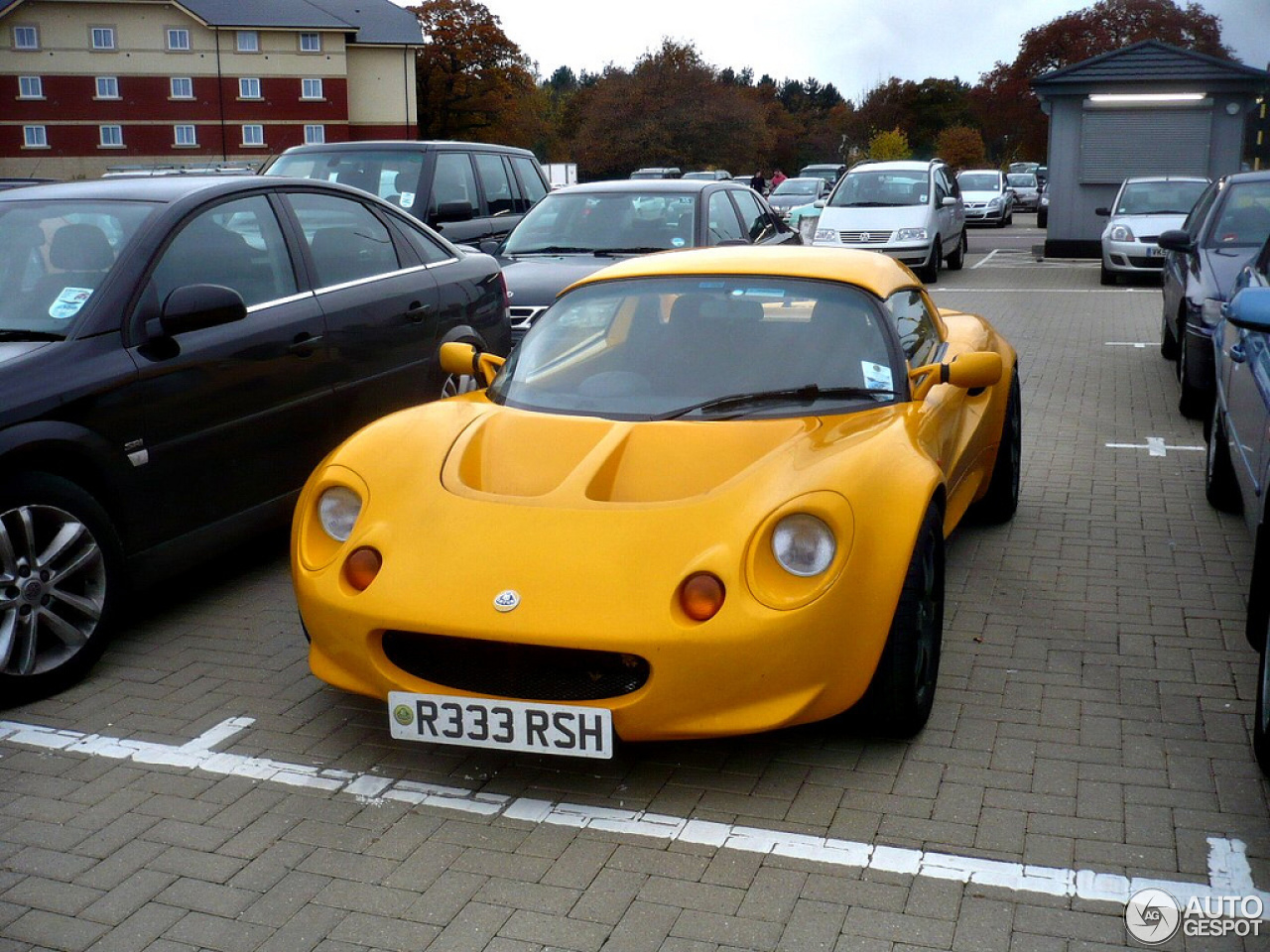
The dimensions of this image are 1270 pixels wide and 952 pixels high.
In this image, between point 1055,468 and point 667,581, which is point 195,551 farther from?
point 1055,468

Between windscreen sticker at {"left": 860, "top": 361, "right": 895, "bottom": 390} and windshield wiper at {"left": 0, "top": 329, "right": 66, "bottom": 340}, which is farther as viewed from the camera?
windshield wiper at {"left": 0, "top": 329, "right": 66, "bottom": 340}

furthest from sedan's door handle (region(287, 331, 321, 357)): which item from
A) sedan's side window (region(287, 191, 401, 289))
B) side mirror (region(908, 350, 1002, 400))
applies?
side mirror (region(908, 350, 1002, 400))

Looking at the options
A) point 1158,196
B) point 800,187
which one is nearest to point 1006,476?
point 1158,196

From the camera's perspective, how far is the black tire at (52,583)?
4.42 m

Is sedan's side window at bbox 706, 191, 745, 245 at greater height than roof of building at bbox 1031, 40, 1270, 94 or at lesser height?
lesser

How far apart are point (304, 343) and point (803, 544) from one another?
305cm

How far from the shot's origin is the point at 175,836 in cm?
363

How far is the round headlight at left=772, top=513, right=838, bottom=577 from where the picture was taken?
3.72 m

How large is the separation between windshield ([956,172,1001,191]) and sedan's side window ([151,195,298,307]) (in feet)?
110

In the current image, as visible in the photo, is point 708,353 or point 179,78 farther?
point 179,78

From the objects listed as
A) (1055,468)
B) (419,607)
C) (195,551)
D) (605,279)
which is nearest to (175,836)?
(419,607)

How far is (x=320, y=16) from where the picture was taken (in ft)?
239

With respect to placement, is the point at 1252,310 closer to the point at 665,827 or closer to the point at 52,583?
the point at 665,827

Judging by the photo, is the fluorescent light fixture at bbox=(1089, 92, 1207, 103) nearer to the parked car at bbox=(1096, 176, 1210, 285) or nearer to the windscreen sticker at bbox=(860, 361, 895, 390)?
the parked car at bbox=(1096, 176, 1210, 285)
